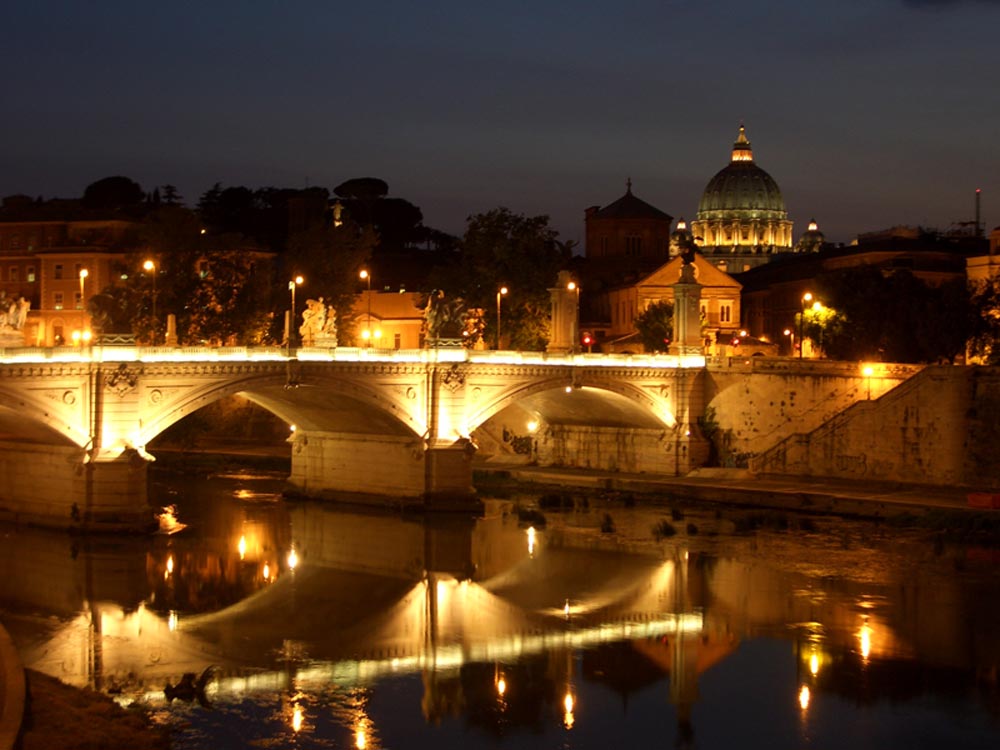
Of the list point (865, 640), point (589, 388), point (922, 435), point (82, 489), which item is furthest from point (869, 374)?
point (82, 489)

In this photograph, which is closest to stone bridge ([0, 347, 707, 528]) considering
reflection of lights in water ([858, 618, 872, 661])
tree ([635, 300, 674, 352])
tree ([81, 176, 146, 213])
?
tree ([635, 300, 674, 352])

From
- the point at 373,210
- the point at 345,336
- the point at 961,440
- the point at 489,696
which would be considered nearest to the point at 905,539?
the point at 961,440

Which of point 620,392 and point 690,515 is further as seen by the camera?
point 620,392

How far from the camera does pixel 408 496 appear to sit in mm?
42156

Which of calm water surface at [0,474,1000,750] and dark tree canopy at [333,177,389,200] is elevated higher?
dark tree canopy at [333,177,389,200]

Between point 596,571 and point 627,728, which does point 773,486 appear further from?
point 627,728

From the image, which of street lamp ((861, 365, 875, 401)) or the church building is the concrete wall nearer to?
street lamp ((861, 365, 875, 401))

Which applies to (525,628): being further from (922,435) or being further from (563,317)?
(563,317)

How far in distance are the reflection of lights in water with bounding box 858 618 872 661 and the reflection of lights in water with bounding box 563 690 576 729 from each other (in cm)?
529

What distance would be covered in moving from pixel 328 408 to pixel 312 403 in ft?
1.52

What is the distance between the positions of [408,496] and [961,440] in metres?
14.5

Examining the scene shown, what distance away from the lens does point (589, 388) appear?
46156mm

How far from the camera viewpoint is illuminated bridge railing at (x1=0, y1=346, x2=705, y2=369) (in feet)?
115

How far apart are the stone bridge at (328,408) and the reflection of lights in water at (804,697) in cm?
1724
